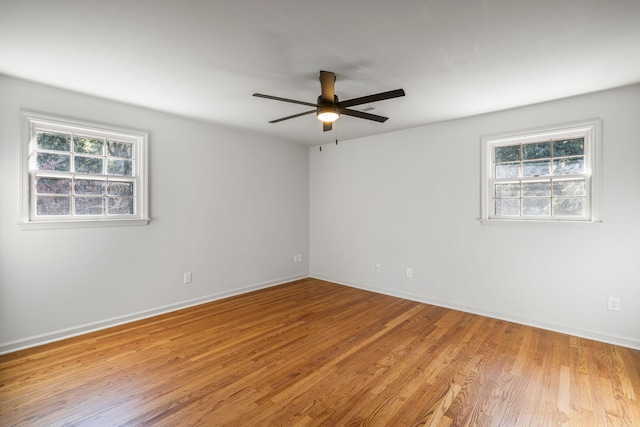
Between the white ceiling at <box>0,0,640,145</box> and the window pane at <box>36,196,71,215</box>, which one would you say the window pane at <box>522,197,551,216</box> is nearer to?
the white ceiling at <box>0,0,640,145</box>

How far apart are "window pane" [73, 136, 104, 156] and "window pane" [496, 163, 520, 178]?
15.4 ft

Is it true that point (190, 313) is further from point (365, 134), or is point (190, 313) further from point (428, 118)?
point (428, 118)

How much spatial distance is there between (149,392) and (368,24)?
116 inches

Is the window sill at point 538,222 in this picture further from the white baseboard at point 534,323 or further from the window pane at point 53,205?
the window pane at point 53,205

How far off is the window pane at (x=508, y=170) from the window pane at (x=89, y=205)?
4.71 m

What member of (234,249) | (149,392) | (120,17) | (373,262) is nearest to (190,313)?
(234,249)

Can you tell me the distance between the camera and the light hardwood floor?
6.33ft

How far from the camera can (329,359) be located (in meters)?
2.64

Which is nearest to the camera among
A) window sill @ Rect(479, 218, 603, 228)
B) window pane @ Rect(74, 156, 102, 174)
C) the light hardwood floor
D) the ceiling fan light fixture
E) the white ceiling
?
the white ceiling

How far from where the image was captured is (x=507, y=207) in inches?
145

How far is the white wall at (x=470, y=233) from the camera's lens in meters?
2.95

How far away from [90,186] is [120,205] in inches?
13.9

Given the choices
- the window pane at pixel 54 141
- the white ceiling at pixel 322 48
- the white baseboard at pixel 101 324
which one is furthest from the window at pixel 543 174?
the window pane at pixel 54 141

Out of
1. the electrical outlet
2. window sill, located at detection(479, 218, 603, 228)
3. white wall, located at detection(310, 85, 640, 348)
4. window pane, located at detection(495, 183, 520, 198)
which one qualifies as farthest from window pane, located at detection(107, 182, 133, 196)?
the electrical outlet
